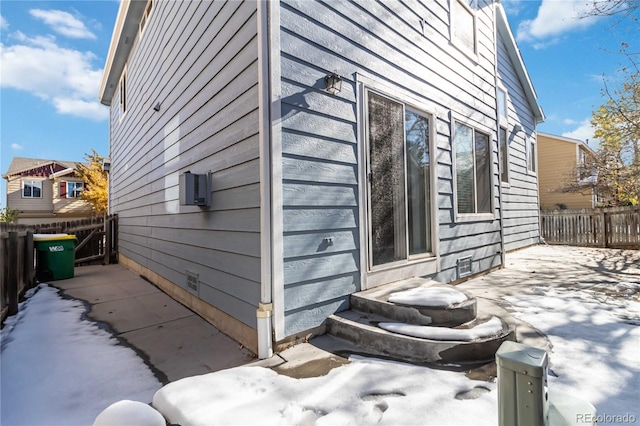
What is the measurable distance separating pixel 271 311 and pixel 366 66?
262 cm

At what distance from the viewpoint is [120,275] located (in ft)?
19.7

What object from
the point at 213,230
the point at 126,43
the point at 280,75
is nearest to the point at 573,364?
the point at 280,75

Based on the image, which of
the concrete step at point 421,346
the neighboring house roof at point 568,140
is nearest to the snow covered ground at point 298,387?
the concrete step at point 421,346

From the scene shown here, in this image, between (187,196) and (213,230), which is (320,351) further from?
(187,196)

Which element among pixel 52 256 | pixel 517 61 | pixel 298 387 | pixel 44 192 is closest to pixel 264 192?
pixel 298 387

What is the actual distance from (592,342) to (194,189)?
3.80m

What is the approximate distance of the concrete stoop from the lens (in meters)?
2.07

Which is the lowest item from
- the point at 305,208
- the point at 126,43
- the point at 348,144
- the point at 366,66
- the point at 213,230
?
the point at 213,230

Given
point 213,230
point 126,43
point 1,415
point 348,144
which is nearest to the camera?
point 1,415

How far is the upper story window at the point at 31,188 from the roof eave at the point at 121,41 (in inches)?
537

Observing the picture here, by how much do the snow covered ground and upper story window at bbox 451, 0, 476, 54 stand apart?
175 inches

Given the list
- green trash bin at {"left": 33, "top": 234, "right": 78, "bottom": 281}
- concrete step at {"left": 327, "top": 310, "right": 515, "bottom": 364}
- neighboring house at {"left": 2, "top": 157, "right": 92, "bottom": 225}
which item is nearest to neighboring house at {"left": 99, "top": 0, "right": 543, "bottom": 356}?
concrete step at {"left": 327, "top": 310, "right": 515, "bottom": 364}

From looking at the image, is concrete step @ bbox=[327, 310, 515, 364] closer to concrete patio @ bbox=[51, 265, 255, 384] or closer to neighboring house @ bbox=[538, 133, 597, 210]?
concrete patio @ bbox=[51, 265, 255, 384]

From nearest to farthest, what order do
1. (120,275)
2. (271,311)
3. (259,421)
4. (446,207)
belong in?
(259,421) → (271,311) → (446,207) → (120,275)
